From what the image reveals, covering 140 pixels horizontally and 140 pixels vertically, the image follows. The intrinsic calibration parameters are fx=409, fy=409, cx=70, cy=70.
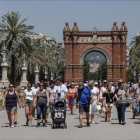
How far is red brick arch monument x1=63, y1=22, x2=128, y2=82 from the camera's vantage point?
280 feet

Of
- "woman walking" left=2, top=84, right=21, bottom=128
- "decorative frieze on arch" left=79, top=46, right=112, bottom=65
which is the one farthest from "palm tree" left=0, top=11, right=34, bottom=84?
"decorative frieze on arch" left=79, top=46, right=112, bottom=65

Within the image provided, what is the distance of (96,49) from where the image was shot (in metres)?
85.6

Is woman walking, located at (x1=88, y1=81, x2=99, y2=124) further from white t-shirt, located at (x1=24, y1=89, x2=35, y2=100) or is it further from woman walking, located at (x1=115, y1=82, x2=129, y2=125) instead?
white t-shirt, located at (x1=24, y1=89, x2=35, y2=100)

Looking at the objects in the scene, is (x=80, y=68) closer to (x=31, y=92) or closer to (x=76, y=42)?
(x=76, y=42)

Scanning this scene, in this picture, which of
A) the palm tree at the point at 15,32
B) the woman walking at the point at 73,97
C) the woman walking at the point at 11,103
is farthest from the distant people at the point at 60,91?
the palm tree at the point at 15,32

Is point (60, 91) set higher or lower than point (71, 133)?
higher

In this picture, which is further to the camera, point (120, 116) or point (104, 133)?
point (120, 116)

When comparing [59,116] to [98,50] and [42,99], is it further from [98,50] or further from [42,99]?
[98,50]

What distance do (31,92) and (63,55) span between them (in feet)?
225

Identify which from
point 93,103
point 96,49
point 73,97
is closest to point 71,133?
point 93,103

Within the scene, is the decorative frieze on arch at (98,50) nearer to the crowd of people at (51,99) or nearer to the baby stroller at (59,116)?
the crowd of people at (51,99)

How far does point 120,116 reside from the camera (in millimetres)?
16000

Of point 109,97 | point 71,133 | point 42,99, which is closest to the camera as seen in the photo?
point 71,133

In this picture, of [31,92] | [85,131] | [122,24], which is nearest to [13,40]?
[31,92]
